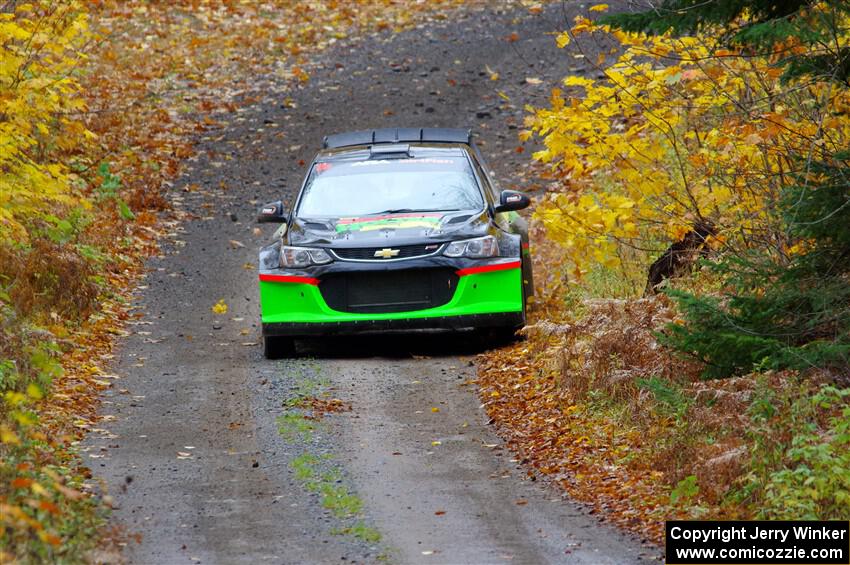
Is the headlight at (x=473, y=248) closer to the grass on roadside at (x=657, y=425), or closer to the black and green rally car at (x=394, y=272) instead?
the black and green rally car at (x=394, y=272)

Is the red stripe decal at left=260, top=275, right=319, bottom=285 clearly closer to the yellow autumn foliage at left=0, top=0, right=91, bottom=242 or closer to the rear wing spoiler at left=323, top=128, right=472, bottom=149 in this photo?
the yellow autumn foliage at left=0, top=0, right=91, bottom=242

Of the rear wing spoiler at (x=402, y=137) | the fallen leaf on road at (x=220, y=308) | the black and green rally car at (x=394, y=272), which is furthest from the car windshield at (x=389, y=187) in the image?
the fallen leaf on road at (x=220, y=308)

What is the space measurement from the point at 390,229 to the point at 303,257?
0.82m

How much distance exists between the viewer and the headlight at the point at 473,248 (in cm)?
1116

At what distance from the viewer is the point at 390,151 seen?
1262 centimetres

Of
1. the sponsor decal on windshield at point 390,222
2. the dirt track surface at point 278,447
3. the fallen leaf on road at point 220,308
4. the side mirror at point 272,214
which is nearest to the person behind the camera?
the dirt track surface at point 278,447

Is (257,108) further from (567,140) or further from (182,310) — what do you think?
(567,140)

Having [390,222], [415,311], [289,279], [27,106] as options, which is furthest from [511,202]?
[27,106]

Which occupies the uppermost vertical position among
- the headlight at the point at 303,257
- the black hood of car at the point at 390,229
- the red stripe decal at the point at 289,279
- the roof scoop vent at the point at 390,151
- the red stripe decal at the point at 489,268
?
the roof scoop vent at the point at 390,151

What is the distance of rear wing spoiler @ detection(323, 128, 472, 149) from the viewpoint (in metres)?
13.0

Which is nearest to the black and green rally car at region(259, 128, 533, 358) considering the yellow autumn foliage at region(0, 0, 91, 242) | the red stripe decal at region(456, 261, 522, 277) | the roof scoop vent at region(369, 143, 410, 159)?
the red stripe decal at region(456, 261, 522, 277)

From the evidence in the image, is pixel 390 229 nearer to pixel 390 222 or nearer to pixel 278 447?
pixel 390 222

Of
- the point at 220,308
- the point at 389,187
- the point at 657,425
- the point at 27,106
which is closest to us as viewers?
the point at 657,425

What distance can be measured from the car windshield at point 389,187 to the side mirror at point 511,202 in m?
0.22
